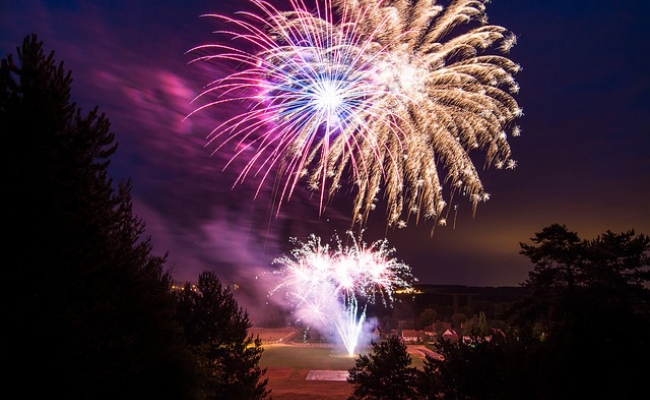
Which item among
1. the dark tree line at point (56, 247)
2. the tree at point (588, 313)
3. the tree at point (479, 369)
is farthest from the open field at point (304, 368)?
the dark tree line at point (56, 247)

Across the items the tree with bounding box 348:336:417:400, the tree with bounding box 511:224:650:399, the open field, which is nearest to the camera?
the tree with bounding box 511:224:650:399

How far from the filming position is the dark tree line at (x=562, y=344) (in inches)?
533

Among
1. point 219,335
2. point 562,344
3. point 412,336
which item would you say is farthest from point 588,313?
point 412,336

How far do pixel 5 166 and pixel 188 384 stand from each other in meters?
8.74

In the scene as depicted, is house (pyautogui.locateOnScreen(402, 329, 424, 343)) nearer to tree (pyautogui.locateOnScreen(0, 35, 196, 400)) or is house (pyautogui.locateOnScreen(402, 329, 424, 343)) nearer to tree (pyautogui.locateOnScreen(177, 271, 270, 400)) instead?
tree (pyautogui.locateOnScreen(177, 271, 270, 400))

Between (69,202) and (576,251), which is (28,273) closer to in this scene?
(69,202)

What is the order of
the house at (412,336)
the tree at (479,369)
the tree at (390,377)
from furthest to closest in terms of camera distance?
the house at (412,336) < the tree at (390,377) < the tree at (479,369)

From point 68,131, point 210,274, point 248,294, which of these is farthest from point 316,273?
point 248,294

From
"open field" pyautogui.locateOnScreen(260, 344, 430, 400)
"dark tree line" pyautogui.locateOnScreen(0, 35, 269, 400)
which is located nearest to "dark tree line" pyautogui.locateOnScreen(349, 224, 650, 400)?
"dark tree line" pyautogui.locateOnScreen(0, 35, 269, 400)

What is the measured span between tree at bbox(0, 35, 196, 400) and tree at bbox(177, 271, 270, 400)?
37.4ft

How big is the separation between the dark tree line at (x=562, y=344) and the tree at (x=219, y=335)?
6.24m

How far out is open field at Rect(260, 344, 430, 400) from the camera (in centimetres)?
4672

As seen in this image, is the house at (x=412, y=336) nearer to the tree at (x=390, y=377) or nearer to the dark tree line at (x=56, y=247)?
the tree at (x=390, y=377)

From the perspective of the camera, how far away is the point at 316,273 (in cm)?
5794
